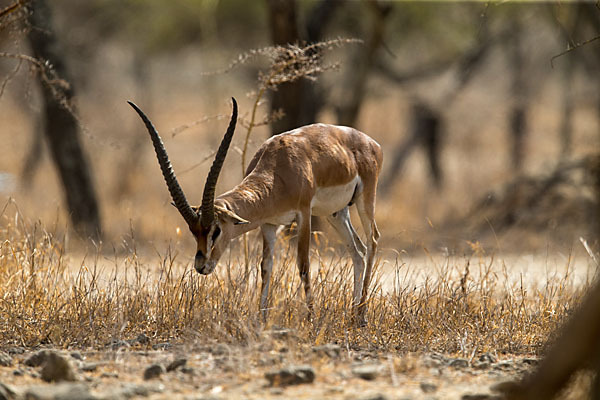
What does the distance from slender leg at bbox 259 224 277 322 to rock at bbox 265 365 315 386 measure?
66.9 inches

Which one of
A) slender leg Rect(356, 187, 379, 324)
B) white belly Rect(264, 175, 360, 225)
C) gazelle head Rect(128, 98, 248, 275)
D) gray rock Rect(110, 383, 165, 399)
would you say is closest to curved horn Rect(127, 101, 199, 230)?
gazelle head Rect(128, 98, 248, 275)

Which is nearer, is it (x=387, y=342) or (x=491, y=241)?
(x=387, y=342)

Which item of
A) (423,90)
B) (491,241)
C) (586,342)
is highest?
(423,90)

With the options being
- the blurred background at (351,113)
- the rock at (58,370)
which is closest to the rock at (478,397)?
the rock at (58,370)

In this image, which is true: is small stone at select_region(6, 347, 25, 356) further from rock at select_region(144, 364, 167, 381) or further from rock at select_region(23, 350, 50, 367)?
rock at select_region(144, 364, 167, 381)

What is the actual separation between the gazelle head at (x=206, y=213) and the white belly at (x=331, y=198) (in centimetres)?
99

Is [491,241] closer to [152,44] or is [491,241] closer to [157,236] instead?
[157,236]

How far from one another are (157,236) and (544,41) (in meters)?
16.6

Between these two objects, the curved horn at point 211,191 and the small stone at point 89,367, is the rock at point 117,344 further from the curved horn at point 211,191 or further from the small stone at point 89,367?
the curved horn at point 211,191

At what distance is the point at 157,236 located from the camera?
13.9m

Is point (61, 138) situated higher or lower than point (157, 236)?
higher

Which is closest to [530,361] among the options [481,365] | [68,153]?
[481,365]

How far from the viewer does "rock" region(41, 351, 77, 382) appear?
15.4 feet

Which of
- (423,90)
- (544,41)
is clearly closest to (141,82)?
(423,90)
